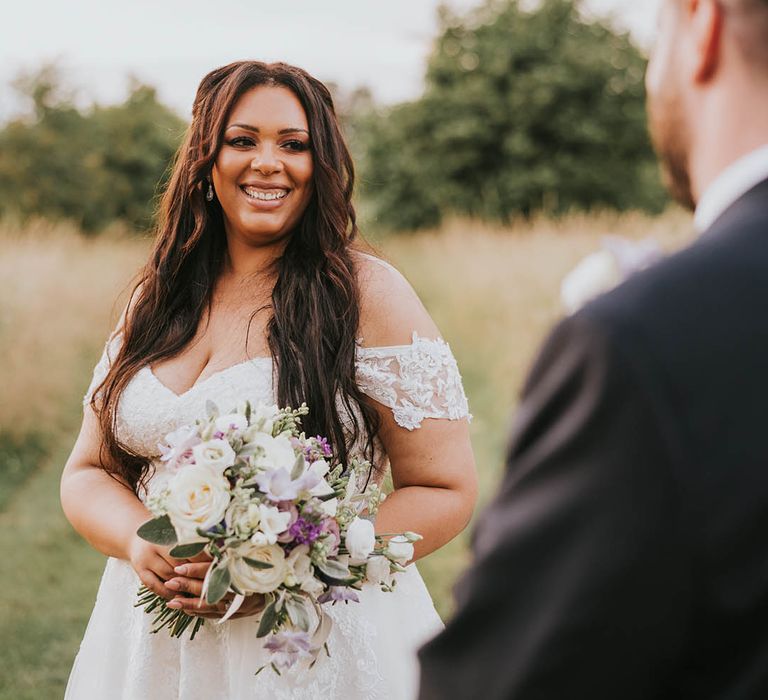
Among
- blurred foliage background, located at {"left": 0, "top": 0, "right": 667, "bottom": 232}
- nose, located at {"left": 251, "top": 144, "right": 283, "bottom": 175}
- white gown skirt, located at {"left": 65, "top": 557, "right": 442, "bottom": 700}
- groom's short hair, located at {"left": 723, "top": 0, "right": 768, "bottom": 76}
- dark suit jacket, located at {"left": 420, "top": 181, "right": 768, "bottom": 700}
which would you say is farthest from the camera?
blurred foliage background, located at {"left": 0, "top": 0, "right": 667, "bottom": 232}

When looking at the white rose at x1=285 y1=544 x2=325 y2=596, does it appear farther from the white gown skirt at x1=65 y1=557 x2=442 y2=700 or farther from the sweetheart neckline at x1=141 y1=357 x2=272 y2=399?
the sweetheart neckline at x1=141 y1=357 x2=272 y2=399

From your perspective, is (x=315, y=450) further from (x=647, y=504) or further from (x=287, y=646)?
(x=647, y=504)

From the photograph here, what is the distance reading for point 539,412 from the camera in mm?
Result: 971

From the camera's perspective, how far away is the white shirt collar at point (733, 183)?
1027 millimetres

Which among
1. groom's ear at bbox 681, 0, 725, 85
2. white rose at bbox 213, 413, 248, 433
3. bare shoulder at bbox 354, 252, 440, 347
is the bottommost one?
white rose at bbox 213, 413, 248, 433

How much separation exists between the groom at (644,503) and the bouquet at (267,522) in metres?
1.06

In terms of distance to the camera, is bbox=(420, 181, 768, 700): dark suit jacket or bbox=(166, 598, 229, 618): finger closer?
bbox=(420, 181, 768, 700): dark suit jacket

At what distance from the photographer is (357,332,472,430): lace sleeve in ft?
8.61

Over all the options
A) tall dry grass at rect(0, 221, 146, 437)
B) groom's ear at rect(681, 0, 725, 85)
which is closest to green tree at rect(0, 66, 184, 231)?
tall dry grass at rect(0, 221, 146, 437)

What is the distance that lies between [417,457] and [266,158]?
100 centimetres

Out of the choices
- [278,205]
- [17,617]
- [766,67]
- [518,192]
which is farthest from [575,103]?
[766,67]

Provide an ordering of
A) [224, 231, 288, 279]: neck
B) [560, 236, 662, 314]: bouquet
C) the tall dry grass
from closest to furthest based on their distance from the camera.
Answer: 1. [560, 236, 662, 314]: bouquet
2. [224, 231, 288, 279]: neck
3. the tall dry grass

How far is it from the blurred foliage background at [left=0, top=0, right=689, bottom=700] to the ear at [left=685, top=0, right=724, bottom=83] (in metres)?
1.38

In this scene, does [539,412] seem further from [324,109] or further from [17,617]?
[17,617]
